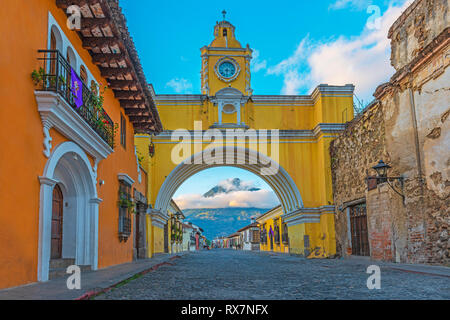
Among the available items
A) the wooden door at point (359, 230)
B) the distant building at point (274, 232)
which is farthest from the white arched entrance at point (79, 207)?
the distant building at point (274, 232)

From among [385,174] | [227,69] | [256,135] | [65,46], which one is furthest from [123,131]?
[227,69]

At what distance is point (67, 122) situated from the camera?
7012 mm

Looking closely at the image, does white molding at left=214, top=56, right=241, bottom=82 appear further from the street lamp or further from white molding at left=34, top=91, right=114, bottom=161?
white molding at left=34, top=91, right=114, bottom=161

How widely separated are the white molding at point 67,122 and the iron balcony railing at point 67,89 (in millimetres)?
140

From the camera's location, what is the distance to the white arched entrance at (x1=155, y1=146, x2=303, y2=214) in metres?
19.6

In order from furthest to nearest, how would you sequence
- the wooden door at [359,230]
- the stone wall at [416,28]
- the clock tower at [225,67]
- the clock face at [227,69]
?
the clock face at [227,69], the clock tower at [225,67], the wooden door at [359,230], the stone wall at [416,28]

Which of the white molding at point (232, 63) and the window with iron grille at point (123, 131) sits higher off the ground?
the white molding at point (232, 63)

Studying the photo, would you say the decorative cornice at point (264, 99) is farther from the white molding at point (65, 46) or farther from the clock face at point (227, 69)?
the white molding at point (65, 46)

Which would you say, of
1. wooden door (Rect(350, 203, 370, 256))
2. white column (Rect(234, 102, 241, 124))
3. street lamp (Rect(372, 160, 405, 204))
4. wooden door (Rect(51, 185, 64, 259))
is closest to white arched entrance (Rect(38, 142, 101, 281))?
wooden door (Rect(51, 185, 64, 259))

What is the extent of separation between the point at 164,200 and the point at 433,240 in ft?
42.2

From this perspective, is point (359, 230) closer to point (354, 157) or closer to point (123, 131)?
point (354, 157)

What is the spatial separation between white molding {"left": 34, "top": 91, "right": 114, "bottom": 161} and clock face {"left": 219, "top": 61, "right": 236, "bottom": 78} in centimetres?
1293

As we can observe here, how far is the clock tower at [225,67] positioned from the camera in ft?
69.7
